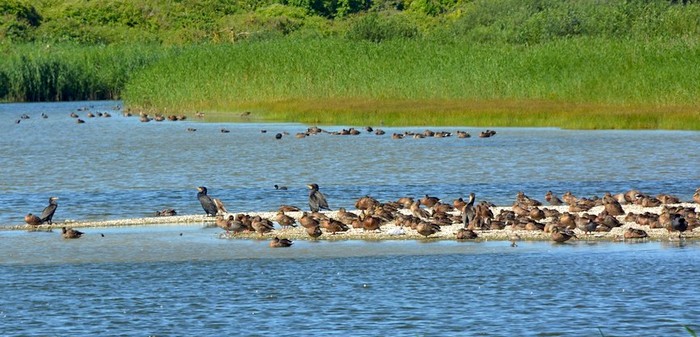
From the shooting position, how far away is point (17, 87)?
5888 centimetres

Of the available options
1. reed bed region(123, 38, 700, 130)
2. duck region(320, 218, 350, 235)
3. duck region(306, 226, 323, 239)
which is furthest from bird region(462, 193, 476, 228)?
reed bed region(123, 38, 700, 130)

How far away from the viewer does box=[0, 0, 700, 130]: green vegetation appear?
36781mm

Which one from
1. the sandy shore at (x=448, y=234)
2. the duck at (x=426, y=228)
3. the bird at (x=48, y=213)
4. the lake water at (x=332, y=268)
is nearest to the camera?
the lake water at (x=332, y=268)

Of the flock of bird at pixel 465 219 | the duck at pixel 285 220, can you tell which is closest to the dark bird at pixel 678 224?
the flock of bird at pixel 465 219

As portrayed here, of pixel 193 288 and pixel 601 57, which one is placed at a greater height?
pixel 601 57

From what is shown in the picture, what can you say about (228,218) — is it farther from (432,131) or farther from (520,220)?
(432,131)

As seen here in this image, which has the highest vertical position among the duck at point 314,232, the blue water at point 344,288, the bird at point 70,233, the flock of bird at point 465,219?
the flock of bird at point 465,219

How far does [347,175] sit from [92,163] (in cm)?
643

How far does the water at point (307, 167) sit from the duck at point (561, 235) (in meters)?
4.07

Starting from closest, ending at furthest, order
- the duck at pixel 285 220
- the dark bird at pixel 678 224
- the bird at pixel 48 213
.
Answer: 1. the dark bird at pixel 678 224
2. the duck at pixel 285 220
3. the bird at pixel 48 213

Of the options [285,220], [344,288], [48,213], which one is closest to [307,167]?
[48,213]

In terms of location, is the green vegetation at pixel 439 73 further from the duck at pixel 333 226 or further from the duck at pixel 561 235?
the duck at pixel 333 226

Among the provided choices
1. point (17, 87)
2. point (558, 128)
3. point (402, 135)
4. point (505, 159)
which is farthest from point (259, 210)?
point (17, 87)

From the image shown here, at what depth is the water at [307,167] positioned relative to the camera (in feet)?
68.8
